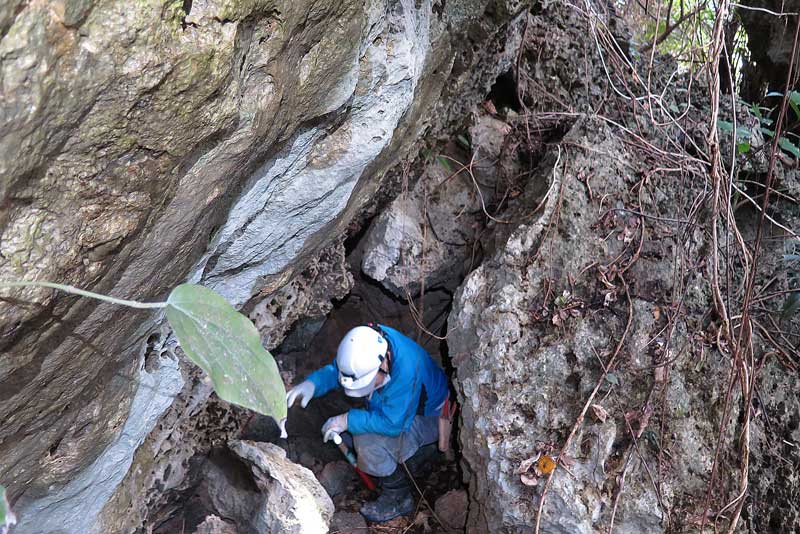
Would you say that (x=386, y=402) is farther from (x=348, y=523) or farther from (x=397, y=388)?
(x=348, y=523)

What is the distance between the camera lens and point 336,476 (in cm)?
384

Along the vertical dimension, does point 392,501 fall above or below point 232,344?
below

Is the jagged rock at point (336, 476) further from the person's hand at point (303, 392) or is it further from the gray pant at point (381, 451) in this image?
the person's hand at point (303, 392)

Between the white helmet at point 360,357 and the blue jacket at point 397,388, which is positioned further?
the blue jacket at point 397,388

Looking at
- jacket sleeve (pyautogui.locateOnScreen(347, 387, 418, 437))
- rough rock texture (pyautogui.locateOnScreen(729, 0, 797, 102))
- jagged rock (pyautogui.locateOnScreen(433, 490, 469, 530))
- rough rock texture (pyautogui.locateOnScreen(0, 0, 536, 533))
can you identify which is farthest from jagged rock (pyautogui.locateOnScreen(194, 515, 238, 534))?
rough rock texture (pyautogui.locateOnScreen(729, 0, 797, 102))

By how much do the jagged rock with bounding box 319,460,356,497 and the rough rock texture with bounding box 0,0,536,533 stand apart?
1.24 m

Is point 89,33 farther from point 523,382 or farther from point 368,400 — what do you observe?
point 368,400

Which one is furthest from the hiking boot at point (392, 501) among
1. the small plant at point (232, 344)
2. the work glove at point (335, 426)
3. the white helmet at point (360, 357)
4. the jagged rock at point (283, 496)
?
the small plant at point (232, 344)

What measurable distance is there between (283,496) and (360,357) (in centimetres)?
79

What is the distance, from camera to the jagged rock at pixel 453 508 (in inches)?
134

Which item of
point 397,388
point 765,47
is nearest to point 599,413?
point 397,388

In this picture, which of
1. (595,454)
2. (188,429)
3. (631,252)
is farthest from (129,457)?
(631,252)

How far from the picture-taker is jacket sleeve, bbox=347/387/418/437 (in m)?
3.53

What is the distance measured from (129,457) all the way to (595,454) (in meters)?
1.94
